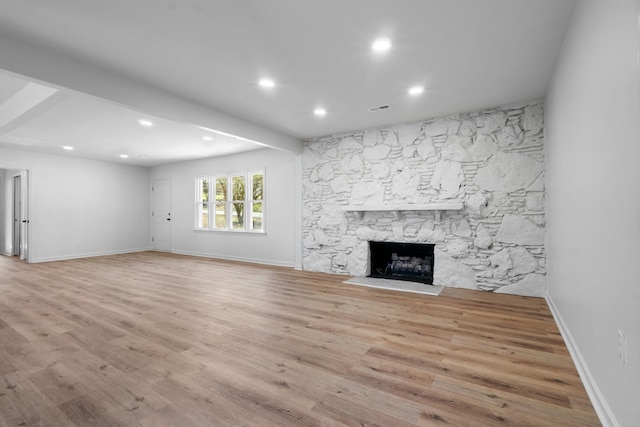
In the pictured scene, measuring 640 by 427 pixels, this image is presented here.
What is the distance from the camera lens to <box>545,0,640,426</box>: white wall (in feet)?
3.98

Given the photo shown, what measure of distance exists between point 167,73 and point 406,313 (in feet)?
11.3

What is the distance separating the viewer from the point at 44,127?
15.7 ft

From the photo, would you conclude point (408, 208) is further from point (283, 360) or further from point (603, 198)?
point (283, 360)

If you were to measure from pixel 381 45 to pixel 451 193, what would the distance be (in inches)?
97.6

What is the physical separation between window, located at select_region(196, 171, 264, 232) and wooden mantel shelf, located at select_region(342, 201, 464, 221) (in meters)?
2.35

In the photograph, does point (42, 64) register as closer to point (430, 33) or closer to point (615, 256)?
point (430, 33)

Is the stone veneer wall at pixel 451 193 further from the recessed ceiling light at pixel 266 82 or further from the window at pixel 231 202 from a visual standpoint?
the recessed ceiling light at pixel 266 82

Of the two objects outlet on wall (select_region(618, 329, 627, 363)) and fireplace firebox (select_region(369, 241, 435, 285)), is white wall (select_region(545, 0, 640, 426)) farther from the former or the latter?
fireplace firebox (select_region(369, 241, 435, 285))

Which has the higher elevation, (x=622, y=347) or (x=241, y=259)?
(x=622, y=347)

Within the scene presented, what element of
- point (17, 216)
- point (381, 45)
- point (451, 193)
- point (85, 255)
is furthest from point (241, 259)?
point (17, 216)

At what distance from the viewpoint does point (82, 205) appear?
749cm

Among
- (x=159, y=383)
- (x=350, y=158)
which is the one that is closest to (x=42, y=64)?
(x=159, y=383)

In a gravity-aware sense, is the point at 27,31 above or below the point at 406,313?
above

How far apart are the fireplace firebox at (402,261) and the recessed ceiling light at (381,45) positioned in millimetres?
2866
